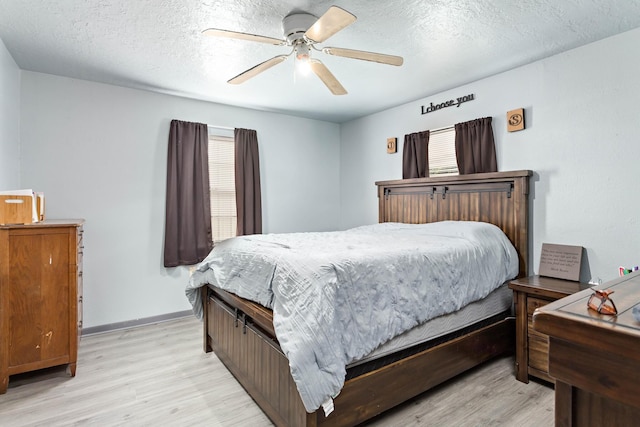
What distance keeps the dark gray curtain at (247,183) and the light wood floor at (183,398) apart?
1.84 metres

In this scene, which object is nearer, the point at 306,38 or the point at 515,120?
the point at 306,38

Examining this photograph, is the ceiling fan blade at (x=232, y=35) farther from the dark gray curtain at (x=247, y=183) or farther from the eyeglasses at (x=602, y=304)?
the dark gray curtain at (x=247, y=183)

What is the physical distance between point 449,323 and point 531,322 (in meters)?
0.71

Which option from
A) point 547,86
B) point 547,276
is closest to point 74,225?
point 547,276

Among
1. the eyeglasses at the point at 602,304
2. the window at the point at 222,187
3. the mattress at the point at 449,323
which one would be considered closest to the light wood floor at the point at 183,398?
the mattress at the point at 449,323

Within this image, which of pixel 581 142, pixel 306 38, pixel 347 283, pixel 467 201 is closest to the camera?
pixel 347 283

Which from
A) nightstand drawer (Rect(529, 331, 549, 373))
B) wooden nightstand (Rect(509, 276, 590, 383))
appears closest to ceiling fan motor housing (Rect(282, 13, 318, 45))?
wooden nightstand (Rect(509, 276, 590, 383))

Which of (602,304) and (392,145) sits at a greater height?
(392,145)

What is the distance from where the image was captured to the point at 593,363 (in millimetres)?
724

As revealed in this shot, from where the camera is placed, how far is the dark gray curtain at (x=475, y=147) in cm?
342

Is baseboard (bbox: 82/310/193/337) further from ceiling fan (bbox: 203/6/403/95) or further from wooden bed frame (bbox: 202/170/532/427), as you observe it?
ceiling fan (bbox: 203/6/403/95)

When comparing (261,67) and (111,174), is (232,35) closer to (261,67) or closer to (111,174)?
(261,67)

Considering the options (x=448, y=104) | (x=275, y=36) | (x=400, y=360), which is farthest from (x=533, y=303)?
(x=275, y=36)

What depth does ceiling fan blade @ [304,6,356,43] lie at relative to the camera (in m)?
1.77
